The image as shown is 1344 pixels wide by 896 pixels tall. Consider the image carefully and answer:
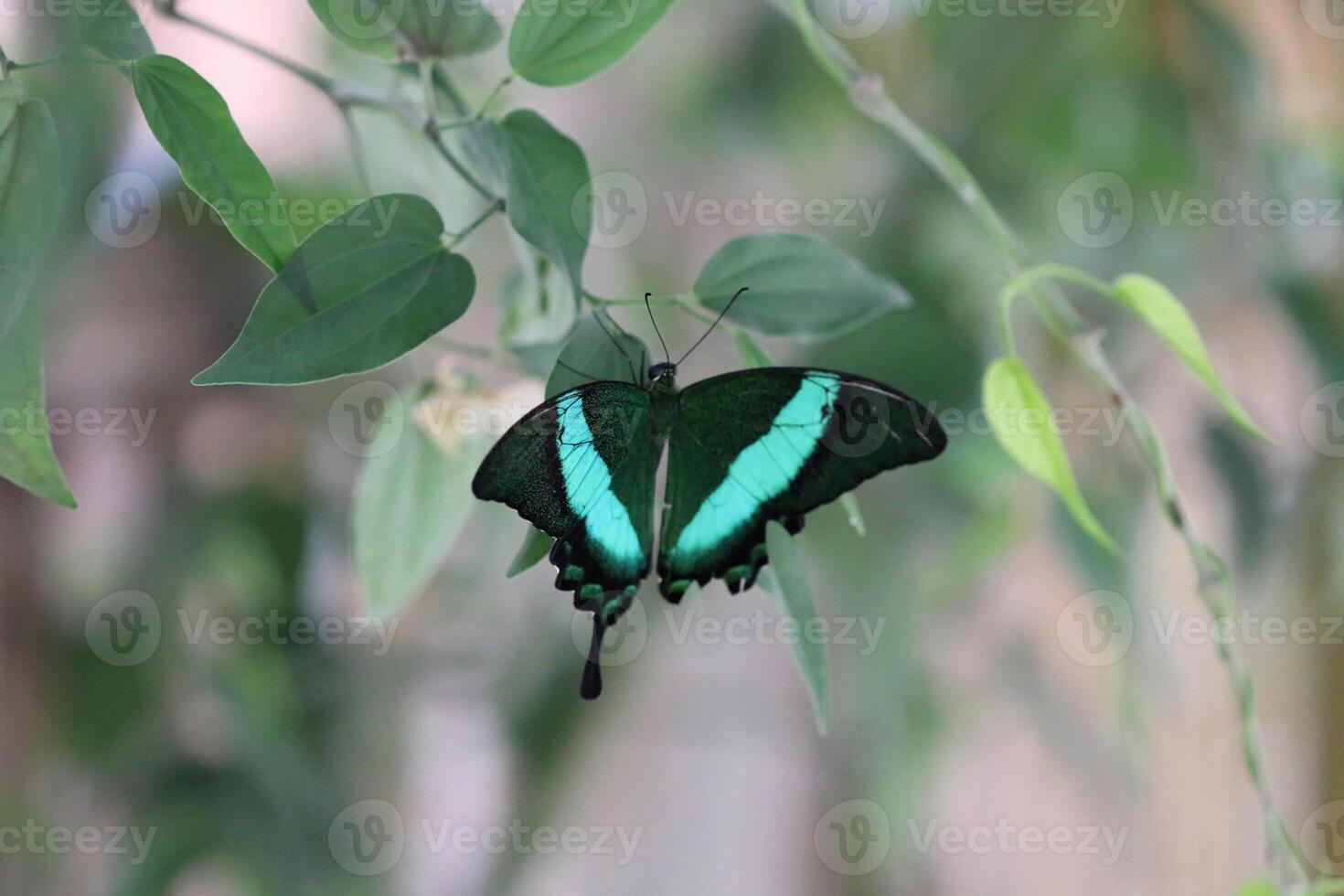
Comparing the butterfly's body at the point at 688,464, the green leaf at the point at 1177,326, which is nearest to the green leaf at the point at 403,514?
the butterfly's body at the point at 688,464

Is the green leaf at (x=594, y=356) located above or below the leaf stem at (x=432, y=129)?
below

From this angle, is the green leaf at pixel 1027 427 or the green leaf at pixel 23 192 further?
the green leaf at pixel 1027 427

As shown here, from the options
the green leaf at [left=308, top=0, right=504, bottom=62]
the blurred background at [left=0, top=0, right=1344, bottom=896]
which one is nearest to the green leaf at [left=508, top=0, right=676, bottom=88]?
the green leaf at [left=308, top=0, right=504, bottom=62]

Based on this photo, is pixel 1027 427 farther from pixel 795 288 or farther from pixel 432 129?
pixel 432 129

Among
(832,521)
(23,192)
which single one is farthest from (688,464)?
(832,521)

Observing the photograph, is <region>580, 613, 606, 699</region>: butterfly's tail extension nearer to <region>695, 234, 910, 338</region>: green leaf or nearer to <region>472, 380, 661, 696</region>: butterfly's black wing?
<region>472, 380, 661, 696</region>: butterfly's black wing

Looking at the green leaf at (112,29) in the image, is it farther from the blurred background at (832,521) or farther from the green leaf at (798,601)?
the blurred background at (832,521)
